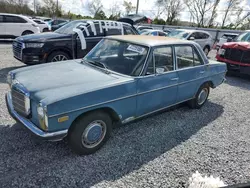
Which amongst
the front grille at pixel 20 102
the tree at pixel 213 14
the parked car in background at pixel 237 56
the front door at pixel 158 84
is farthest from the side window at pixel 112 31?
the tree at pixel 213 14

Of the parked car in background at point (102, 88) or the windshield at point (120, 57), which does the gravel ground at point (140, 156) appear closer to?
the parked car in background at point (102, 88)

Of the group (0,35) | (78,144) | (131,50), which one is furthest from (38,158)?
(0,35)

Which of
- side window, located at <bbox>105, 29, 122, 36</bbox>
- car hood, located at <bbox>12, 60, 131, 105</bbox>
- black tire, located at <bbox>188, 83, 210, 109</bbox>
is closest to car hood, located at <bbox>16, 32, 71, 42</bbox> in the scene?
side window, located at <bbox>105, 29, 122, 36</bbox>

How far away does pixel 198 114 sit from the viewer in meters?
4.54

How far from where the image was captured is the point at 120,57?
3527 mm

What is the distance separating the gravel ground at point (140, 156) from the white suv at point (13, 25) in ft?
31.7

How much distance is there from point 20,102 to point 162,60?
2.36 metres

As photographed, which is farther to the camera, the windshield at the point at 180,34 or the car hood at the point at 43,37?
the windshield at the point at 180,34

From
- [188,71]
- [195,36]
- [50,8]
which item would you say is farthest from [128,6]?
[188,71]

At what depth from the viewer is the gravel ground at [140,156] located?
8.25ft

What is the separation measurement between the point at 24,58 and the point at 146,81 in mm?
4509

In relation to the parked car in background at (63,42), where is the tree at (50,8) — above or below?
above

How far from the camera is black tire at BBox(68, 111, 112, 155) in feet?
8.70

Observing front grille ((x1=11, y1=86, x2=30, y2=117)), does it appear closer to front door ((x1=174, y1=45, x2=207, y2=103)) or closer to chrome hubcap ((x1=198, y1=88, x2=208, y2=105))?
front door ((x1=174, y1=45, x2=207, y2=103))
